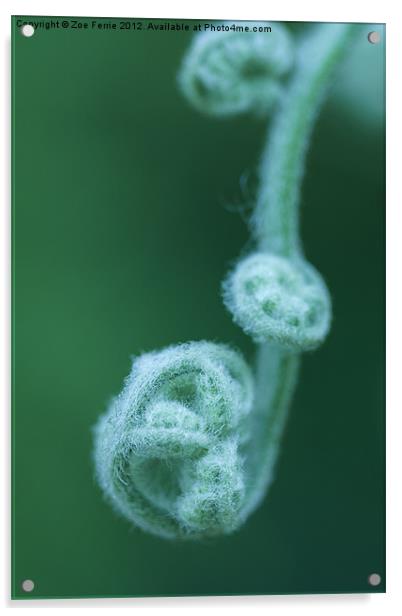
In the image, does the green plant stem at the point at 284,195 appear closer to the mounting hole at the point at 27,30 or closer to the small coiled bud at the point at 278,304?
the small coiled bud at the point at 278,304

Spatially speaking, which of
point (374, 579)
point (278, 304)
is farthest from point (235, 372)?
point (374, 579)

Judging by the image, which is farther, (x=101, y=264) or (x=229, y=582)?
(x=101, y=264)

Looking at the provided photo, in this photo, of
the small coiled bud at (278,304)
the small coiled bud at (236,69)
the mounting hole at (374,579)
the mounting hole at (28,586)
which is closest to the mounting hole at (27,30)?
the small coiled bud at (236,69)

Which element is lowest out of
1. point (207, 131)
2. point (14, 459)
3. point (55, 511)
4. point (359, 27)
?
point (55, 511)

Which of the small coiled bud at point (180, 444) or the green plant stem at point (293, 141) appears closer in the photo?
the small coiled bud at point (180, 444)

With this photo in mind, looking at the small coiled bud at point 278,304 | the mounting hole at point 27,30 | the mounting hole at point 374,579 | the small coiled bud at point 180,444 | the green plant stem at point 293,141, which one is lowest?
the mounting hole at point 374,579
